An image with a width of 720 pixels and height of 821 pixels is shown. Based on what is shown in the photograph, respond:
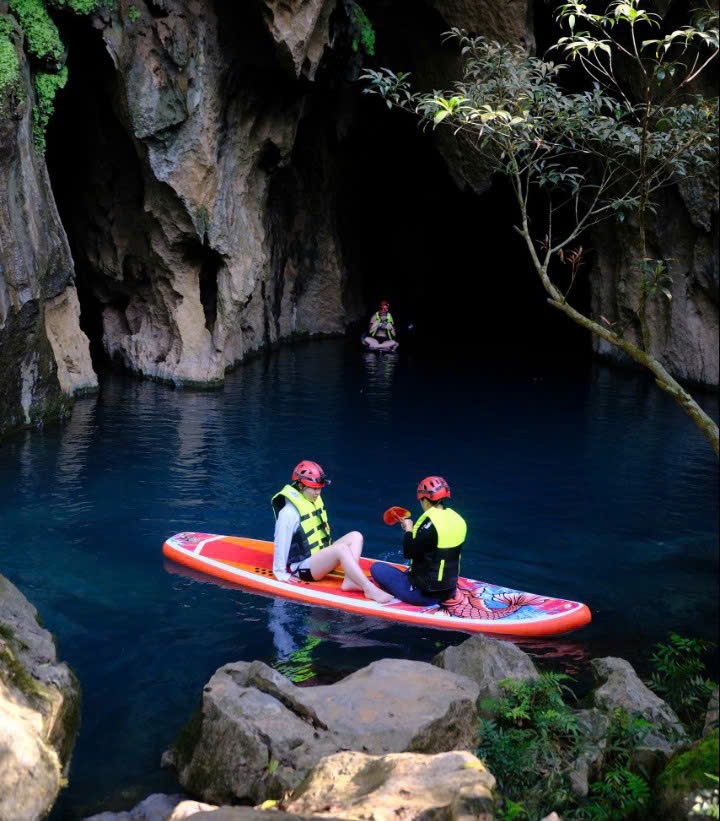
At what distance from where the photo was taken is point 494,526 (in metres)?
10.9

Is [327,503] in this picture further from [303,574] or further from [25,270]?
[25,270]

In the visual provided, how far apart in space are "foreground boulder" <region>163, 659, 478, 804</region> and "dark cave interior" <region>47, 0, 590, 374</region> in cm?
1296

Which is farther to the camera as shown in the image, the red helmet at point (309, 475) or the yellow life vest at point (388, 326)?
the yellow life vest at point (388, 326)

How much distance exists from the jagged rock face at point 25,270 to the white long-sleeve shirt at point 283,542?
5.83 m

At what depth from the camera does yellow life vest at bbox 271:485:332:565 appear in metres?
8.50

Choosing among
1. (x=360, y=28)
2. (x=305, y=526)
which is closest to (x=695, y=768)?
(x=305, y=526)

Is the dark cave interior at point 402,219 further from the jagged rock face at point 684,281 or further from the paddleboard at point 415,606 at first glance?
the paddleboard at point 415,606

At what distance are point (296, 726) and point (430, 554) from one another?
2999mm

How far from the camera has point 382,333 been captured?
88.3 ft

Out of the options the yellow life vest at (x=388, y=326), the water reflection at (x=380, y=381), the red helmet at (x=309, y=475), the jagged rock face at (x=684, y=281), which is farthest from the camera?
the yellow life vest at (x=388, y=326)

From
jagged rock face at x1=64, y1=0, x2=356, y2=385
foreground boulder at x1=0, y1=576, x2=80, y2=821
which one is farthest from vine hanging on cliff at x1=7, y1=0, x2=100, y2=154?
foreground boulder at x1=0, y1=576, x2=80, y2=821

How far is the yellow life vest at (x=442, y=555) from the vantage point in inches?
307

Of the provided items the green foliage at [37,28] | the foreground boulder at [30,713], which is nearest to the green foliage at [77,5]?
the green foliage at [37,28]

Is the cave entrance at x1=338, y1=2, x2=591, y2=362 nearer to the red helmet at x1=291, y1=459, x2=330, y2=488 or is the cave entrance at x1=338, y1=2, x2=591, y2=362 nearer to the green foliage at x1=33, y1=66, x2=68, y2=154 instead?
the green foliage at x1=33, y1=66, x2=68, y2=154
